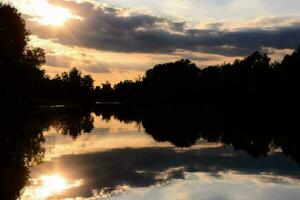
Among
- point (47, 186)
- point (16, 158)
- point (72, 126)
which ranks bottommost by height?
point (72, 126)

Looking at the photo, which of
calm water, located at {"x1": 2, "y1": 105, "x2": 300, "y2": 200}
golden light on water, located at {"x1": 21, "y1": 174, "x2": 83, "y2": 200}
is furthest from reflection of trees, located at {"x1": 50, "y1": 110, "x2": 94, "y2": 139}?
golden light on water, located at {"x1": 21, "y1": 174, "x2": 83, "y2": 200}

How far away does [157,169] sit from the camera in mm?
26953

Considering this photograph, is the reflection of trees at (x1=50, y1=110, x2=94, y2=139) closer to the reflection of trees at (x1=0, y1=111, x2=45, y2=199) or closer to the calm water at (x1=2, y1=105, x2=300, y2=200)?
the calm water at (x1=2, y1=105, x2=300, y2=200)

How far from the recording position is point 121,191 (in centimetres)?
1958

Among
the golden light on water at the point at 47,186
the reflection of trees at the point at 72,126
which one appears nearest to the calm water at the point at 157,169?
the golden light on water at the point at 47,186

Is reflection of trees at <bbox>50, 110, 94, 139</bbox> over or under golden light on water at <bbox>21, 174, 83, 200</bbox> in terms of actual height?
under

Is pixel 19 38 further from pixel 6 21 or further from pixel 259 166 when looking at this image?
pixel 259 166

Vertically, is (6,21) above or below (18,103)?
above

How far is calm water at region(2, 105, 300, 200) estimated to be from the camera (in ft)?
63.1

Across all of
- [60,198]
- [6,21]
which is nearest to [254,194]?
[60,198]

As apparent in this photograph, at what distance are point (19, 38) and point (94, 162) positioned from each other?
273 feet

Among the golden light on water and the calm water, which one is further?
the calm water

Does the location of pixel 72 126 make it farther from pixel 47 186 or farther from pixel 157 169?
pixel 47 186

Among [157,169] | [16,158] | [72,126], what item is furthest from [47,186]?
[72,126]
